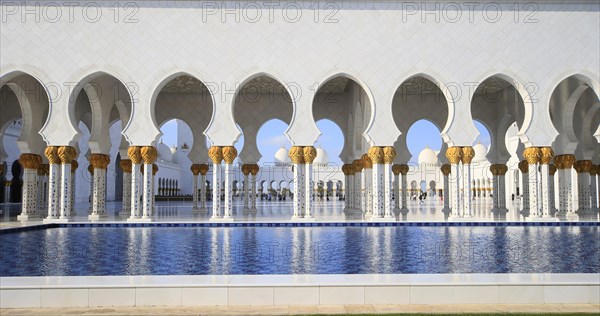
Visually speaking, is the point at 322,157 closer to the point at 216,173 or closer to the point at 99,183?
the point at 99,183

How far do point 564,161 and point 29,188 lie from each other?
10.1m

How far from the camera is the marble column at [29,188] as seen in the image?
9742 millimetres

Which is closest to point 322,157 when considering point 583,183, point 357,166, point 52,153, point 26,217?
point 357,166

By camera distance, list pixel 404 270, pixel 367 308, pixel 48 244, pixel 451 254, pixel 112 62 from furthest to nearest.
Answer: pixel 112 62
pixel 48 244
pixel 451 254
pixel 404 270
pixel 367 308

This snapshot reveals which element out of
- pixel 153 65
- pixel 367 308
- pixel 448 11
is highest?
pixel 448 11

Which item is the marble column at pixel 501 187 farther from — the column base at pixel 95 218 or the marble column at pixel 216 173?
the column base at pixel 95 218

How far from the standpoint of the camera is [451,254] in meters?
5.05

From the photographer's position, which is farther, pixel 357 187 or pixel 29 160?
pixel 357 187

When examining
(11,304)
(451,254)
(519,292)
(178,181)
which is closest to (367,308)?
(519,292)

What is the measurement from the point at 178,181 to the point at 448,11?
2259 centimetres

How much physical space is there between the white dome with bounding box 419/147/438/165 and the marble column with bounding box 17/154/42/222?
18760 mm

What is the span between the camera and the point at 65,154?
8.98 meters

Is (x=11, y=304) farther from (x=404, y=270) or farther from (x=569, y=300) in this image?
(x=569, y=300)

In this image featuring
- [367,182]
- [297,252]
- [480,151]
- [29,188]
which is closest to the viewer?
[297,252]
